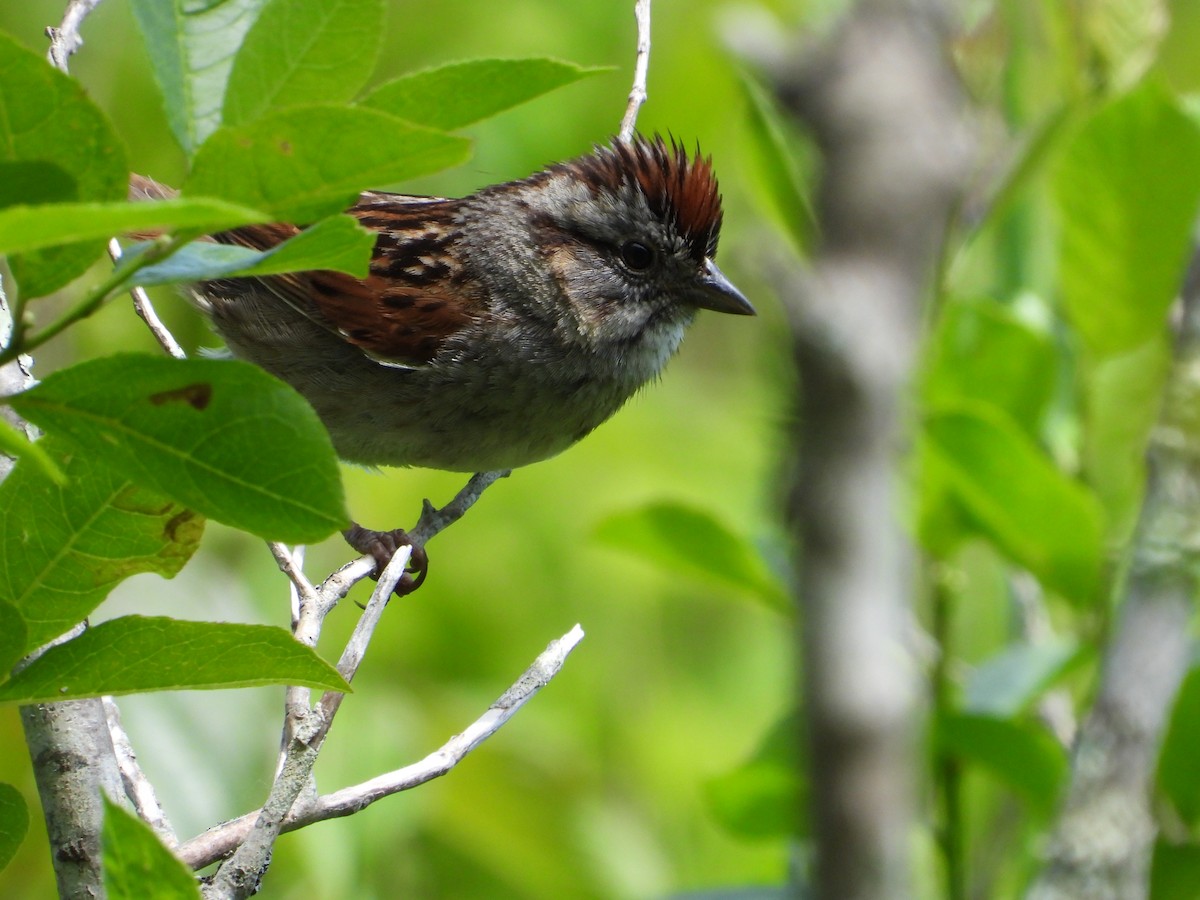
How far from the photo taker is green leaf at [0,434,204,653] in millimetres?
1212

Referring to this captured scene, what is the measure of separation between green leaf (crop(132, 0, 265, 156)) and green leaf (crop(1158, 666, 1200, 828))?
198 cm

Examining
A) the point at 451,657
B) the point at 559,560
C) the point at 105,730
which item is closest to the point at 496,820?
the point at 451,657

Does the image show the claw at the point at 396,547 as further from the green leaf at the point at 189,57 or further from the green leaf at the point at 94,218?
the green leaf at the point at 94,218

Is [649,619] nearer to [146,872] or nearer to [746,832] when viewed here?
[746,832]

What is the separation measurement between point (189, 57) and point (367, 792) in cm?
77

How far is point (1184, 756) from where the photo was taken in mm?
2449

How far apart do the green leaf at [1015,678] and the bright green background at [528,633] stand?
1.21ft

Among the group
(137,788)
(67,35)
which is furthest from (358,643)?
(67,35)

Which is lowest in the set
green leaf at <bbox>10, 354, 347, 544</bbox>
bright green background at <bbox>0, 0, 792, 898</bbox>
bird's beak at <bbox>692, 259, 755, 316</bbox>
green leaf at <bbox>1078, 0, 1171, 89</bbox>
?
bright green background at <bbox>0, 0, 792, 898</bbox>

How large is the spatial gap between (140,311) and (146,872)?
1.31 metres

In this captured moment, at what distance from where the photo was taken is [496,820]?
3.22 metres

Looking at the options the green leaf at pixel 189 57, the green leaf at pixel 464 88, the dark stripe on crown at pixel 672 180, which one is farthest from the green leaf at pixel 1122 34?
the green leaf at pixel 189 57

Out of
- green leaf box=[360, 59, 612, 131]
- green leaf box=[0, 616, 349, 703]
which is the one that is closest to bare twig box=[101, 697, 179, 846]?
green leaf box=[0, 616, 349, 703]

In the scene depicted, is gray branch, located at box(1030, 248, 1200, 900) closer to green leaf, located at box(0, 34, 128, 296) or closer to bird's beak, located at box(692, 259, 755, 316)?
bird's beak, located at box(692, 259, 755, 316)
